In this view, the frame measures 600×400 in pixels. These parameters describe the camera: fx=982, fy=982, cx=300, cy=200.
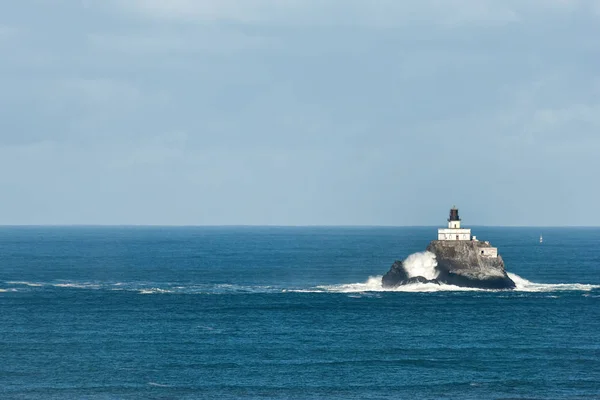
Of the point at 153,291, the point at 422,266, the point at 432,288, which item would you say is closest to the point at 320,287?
the point at 422,266

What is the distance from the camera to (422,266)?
15312 cm

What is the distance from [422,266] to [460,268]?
237 inches

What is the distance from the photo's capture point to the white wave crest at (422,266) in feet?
500

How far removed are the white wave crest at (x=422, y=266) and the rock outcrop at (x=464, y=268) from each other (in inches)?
21.6

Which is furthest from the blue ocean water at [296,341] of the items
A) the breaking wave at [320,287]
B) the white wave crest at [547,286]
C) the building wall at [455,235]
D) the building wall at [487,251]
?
the building wall at [455,235]

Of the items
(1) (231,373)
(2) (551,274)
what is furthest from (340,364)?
(2) (551,274)

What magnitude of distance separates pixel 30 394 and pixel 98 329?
31033 mm

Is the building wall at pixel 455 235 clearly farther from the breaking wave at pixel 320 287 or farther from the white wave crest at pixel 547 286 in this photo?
the white wave crest at pixel 547 286

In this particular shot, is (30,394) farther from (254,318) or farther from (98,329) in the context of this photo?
(254,318)

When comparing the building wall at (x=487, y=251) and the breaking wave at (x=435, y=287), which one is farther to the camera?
the building wall at (x=487, y=251)

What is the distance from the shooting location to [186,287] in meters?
157

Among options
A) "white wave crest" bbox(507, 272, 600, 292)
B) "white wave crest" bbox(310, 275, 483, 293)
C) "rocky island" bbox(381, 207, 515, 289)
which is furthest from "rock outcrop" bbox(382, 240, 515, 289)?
"white wave crest" bbox(507, 272, 600, 292)

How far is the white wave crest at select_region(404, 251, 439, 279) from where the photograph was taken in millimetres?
152500

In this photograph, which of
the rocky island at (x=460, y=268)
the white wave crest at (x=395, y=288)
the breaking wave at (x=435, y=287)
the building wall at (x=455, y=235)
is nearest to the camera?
the white wave crest at (x=395, y=288)
